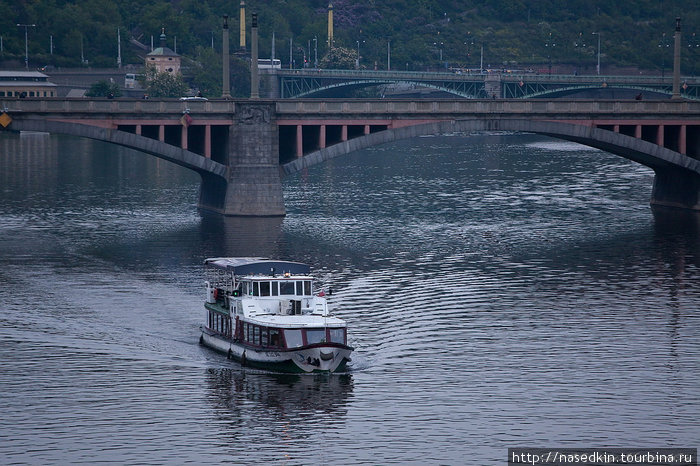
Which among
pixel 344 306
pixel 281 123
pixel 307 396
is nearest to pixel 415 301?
pixel 344 306

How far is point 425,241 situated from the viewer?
95.7 meters

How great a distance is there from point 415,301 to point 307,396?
64.3 ft

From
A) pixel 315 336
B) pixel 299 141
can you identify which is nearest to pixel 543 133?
pixel 299 141

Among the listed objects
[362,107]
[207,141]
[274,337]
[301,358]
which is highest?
[362,107]

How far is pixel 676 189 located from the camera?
115125 millimetres

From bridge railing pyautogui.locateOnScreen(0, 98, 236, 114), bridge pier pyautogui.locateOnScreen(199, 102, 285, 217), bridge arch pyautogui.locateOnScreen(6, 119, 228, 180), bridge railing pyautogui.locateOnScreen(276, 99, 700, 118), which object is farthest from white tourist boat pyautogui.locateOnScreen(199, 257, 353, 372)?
bridge railing pyautogui.locateOnScreen(276, 99, 700, 118)

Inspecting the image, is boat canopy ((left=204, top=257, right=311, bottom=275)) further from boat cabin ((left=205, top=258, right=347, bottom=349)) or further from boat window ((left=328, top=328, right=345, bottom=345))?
boat window ((left=328, top=328, right=345, bottom=345))

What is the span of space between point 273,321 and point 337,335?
9.97 feet

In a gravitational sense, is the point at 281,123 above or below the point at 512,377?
above

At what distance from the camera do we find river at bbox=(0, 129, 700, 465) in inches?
1887

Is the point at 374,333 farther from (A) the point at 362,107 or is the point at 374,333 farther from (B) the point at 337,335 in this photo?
(A) the point at 362,107

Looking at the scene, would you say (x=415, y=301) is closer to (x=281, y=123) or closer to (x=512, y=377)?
(x=512, y=377)

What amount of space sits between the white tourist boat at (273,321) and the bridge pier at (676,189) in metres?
59.8

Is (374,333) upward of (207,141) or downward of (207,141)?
downward
